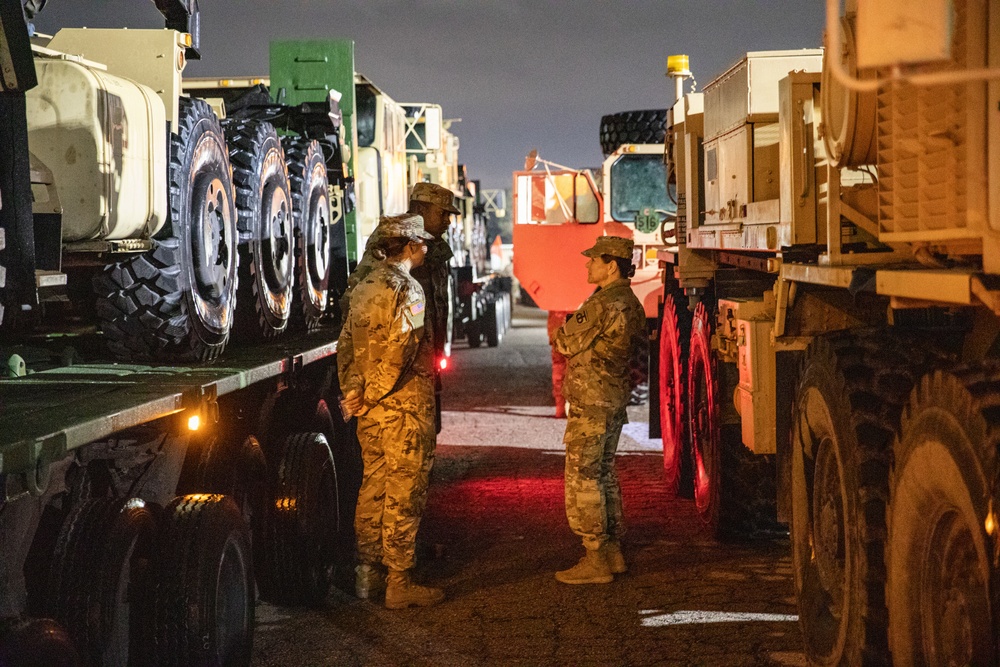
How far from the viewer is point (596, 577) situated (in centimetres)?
638

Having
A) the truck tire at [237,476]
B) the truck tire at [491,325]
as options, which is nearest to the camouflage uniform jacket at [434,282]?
the truck tire at [237,476]

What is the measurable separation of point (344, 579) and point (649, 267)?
24.2 ft

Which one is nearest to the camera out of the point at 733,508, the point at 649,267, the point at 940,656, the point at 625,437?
the point at 940,656

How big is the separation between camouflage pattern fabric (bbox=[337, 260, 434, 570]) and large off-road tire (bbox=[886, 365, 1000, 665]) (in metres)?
3.02

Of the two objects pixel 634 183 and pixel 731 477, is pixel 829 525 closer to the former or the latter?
pixel 731 477

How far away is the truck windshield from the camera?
13.4 metres

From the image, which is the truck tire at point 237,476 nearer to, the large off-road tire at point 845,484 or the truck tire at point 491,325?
the large off-road tire at point 845,484

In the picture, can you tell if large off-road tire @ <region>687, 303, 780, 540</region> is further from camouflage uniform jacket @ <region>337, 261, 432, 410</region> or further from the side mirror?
the side mirror

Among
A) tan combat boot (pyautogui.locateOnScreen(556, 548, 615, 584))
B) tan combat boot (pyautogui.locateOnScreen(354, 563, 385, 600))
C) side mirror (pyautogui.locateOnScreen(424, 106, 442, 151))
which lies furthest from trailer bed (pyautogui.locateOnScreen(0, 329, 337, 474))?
side mirror (pyautogui.locateOnScreen(424, 106, 442, 151))

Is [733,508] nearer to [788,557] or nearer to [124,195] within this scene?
[788,557]

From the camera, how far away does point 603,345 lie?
6.44 m

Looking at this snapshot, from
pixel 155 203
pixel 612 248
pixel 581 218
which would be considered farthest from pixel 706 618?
pixel 581 218

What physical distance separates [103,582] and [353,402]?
7.36 feet

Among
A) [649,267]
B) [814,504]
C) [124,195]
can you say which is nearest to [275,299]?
[124,195]
